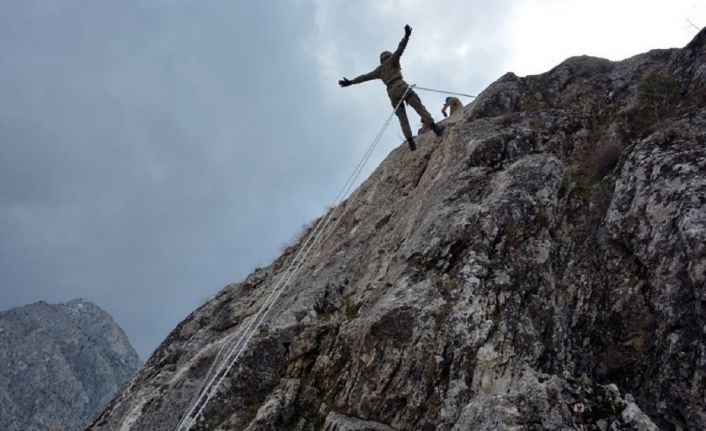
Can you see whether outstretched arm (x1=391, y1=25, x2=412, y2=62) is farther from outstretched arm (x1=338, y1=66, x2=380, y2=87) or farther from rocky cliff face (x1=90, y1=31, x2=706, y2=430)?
rocky cliff face (x1=90, y1=31, x2=706, y2=430)

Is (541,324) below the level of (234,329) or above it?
below

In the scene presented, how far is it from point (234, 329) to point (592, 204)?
9.35m

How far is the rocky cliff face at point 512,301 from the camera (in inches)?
302

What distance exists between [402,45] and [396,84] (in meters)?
1.34

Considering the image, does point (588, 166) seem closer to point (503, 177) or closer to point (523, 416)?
point (503, 177)

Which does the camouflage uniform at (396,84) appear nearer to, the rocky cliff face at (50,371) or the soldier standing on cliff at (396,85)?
the soldier standing on cliff at (396,85)

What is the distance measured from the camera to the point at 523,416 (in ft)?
19.8

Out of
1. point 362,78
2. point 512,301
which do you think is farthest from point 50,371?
point 512,301

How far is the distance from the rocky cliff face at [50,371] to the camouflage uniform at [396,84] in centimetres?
14623

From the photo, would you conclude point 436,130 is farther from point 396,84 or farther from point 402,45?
point 402,45

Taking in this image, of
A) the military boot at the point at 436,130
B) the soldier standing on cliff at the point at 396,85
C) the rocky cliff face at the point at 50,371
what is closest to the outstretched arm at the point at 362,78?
the soldier standing on cliff at the point at 396,85

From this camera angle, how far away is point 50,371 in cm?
16250

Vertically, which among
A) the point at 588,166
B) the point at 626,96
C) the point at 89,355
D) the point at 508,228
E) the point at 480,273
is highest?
the point at 89,355

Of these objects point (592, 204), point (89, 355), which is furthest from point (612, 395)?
point (89, 355)
